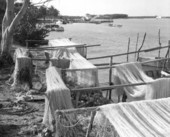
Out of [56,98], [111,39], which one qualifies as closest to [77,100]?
[56,98]

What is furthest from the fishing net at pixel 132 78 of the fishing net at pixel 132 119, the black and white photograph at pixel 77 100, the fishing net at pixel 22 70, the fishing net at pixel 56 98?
the fishing net at pixel 132 119

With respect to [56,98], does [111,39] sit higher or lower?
lower

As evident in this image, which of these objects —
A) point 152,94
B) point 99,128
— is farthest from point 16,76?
point 99,128

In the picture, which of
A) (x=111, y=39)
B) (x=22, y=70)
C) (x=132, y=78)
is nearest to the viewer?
(x=132, y=78)

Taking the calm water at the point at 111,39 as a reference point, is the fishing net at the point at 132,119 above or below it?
above

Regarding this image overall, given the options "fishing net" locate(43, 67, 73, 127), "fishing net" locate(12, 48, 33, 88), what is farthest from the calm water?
"fishing net" locate(43, 67, 73, 127)

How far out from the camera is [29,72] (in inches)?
384

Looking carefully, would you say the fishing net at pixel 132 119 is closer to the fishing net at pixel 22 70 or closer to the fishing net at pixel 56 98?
the fishing net at pixel 56 98

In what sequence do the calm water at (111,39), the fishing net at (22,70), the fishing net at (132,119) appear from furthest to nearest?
the calm water at (111,39) → the fishing net at (22,70) → the fishing net at (132,119)

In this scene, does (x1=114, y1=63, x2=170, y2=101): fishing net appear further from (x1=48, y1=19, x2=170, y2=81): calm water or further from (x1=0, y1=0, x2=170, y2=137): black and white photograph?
(x1=48, y1=19, x2=170, y2=81): calm water

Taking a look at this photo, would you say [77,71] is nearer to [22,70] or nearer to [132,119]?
[22,70]

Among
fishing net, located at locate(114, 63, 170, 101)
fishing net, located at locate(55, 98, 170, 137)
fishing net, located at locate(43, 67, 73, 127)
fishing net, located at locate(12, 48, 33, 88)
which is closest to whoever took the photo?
fishing net, located at locate(55, 98, 170, 137)

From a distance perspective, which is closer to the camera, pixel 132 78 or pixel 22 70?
pixel 132 78

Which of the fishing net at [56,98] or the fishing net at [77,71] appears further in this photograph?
the fishing net at [77,71]
